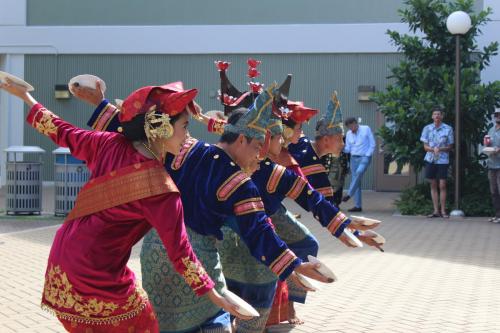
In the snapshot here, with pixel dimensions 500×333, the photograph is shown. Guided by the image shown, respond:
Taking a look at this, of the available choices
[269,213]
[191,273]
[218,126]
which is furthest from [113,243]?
[218,126]

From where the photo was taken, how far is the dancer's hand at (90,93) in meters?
4.22

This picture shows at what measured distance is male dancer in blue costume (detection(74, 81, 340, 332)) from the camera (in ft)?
13.6

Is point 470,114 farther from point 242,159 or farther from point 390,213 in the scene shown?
point 242,159

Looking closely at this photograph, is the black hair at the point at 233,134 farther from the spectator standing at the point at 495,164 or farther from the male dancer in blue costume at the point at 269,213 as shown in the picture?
the spectator standing at the point at 495,164

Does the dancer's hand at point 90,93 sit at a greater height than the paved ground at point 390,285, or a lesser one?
greater

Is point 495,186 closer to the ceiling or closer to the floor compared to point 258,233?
closer to the floor

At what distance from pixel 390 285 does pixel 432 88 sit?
8.27 metres

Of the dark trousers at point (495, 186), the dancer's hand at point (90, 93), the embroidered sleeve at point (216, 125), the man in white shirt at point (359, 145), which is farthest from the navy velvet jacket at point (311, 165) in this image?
the man in white shirt at point (359, 145)

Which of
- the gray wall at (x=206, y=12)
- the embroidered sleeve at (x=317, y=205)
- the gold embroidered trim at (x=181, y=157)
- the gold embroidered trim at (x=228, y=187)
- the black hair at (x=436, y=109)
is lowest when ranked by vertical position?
the embroidered sleeve at (x=317, y=205)

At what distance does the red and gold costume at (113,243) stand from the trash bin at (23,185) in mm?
10959

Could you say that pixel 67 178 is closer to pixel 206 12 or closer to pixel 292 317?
pixel 292 317

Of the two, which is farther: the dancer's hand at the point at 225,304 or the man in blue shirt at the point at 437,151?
the man in blue shirt at the point at 437,151

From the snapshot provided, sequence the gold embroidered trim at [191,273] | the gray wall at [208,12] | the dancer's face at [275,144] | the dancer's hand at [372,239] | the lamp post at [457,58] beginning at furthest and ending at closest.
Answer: the gray wall at [208,12]
the lamp post at [457,58]
the dancer's hand at [372,239]
the dancer's face at [275,144]
the gold embroidered trim at [191,273]

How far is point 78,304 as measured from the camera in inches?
137
